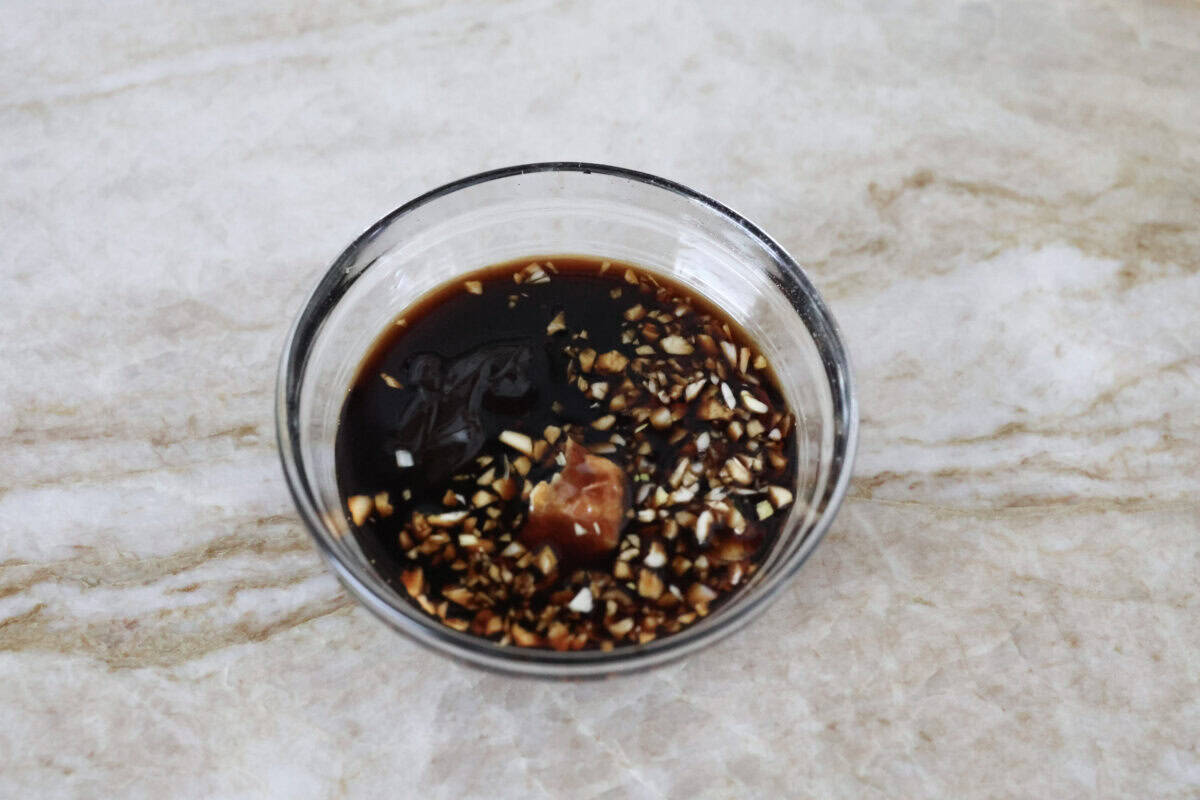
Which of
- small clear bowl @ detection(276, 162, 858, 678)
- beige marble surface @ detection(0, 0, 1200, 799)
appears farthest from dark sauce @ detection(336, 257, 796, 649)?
beige marble surface @ detection(0, 0, 1200, 799)

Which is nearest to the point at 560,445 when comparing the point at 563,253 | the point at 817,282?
the point at 563,253

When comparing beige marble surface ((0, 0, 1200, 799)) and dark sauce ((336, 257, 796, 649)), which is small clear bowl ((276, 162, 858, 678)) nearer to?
dark sauce ((336, 257, 796, 649))

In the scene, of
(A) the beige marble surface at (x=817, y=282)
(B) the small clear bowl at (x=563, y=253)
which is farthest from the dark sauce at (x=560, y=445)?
(A) the beige marble surface at (x=817, y=282)

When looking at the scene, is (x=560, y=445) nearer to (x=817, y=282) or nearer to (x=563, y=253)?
(x=563, y=253)

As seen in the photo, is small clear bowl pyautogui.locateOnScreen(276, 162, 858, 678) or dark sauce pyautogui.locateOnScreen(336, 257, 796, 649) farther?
dark sauce pyautogui.locateOnScreen(336, 257, 796, 649)

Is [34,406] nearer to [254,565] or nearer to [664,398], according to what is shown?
[254,565]

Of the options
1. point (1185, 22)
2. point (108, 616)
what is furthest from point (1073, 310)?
point (108, 616)
